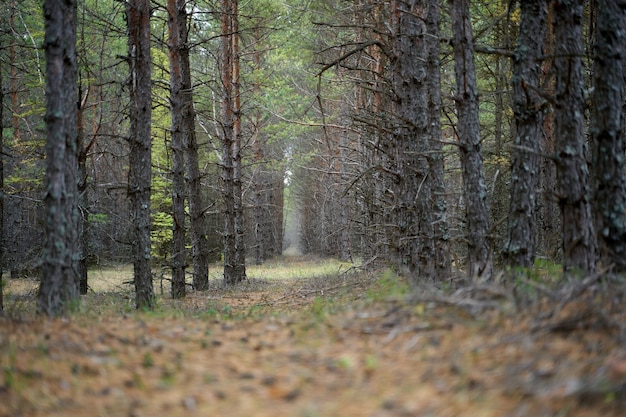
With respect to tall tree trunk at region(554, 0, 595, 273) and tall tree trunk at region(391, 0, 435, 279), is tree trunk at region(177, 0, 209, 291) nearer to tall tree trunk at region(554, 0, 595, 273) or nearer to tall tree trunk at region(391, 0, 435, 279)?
tall tree trunk at region(391, 0, 435, 279)

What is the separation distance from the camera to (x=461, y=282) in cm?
645

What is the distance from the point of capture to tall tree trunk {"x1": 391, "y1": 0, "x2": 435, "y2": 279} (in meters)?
9.81

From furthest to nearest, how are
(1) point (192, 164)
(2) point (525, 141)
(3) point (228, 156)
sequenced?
(3) point (228, 156)
(1) point (192, 164)
(2) point (525, 141)

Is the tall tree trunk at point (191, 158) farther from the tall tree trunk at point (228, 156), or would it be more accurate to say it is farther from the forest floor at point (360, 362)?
the forest floor at point (360, 362)

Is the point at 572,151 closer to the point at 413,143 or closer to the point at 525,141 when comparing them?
the point at 525,141

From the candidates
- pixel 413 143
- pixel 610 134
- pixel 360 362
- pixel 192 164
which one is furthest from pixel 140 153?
pixel 610 134

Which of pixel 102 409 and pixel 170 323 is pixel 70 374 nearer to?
pixel 102 409

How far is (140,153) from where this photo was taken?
9.77 m

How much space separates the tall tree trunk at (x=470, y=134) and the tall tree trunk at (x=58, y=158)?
5.08m

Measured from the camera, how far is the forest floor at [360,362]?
2.98 metres

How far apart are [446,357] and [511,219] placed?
3.74m

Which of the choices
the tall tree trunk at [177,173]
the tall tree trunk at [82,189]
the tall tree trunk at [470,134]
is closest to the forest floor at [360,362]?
the tall tree trunk at [470,134]

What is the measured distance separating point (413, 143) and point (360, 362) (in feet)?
23.7

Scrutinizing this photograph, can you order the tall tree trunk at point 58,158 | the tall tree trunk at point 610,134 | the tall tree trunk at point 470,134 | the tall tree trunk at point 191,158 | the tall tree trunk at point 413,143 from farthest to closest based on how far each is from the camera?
1. the tall tree trunk at point 191,158
2. the tall tree trunk at point 413,143
3. the tall tree trunk at point 470,134
4. the tall tree trunk at point 58,158
5. the tall tree trunk at point 610,134
